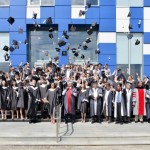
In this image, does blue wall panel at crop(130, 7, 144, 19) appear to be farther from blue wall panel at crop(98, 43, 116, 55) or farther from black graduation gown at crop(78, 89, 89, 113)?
black graduation gown at crop(78, 89, 89, 113)

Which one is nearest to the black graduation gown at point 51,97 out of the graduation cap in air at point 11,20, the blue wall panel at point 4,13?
the graduation cap in air at point 11,20

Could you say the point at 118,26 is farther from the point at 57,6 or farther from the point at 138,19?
the point at 57,6

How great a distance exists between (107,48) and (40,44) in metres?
3.92

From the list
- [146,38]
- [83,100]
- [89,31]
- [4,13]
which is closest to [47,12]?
[4,13]

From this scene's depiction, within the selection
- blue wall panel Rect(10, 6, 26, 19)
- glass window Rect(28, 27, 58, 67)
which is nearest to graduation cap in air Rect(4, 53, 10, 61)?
glass window Rect(28, 27, 58, 67)

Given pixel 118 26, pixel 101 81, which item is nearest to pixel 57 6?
pixel 118 26

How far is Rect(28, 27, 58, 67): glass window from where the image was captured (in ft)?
82.6

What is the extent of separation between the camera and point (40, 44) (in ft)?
83.7

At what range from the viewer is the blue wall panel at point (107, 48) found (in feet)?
82.0

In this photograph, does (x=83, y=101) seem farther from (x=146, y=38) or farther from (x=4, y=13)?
(x=4, y=13)

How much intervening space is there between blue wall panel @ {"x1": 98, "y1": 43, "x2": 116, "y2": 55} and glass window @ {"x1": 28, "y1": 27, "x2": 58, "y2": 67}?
8.67ft

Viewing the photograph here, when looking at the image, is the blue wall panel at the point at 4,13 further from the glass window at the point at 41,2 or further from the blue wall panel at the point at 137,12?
the blue wall panel at the point at 137,12

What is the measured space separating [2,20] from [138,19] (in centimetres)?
784

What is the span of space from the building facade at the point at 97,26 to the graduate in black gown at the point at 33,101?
9.08 m
